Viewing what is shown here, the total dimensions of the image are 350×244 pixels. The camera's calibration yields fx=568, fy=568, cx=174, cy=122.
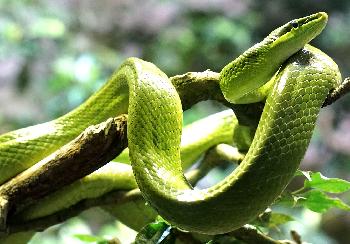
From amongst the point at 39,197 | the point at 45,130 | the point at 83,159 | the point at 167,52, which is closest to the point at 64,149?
the point at 83,159

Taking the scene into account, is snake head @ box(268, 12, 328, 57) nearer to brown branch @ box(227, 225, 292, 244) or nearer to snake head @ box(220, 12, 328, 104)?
snake head @ box(220, 12, 328, 104)

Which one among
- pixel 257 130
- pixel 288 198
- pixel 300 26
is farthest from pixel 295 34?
pixel 288 198

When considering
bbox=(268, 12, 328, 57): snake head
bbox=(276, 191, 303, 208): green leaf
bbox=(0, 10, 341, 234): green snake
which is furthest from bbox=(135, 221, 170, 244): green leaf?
bbox=(268, 12, 328, 57): snake head

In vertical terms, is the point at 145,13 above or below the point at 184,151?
above

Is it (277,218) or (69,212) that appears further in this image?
(69,212)

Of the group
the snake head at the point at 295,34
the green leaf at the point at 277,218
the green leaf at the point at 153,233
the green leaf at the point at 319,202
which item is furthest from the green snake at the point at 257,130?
the green leaf at the point at 277,218

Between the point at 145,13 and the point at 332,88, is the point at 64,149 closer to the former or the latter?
the point at 332,88

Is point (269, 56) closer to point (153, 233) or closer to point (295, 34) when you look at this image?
point (295, 34)
